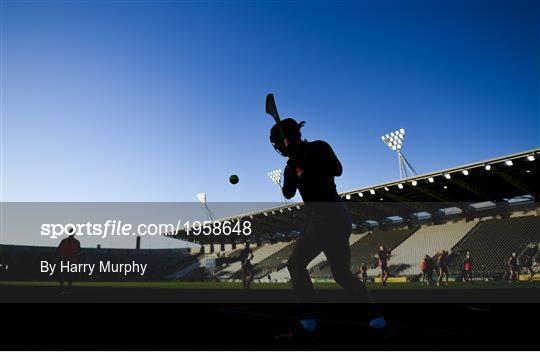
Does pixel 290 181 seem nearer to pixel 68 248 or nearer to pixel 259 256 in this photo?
pixel 68 248

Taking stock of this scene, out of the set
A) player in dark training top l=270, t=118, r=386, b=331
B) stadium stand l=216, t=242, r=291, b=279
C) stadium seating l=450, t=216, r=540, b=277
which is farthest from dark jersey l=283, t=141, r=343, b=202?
stadium stand l=216, t=242, r=291, b=279

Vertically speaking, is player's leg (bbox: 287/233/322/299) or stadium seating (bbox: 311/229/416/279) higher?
player's leg (bbox: 287/233/322/299)

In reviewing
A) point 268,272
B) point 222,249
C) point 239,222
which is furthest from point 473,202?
point 222,249

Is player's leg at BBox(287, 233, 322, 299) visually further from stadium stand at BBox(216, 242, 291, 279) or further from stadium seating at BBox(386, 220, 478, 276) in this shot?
stadium stand at BBox(216, 242, 291, 279)

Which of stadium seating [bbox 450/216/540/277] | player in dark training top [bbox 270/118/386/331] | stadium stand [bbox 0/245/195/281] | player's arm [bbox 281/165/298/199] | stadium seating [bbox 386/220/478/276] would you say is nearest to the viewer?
player in dark training top [bbox 270/118/386/331]

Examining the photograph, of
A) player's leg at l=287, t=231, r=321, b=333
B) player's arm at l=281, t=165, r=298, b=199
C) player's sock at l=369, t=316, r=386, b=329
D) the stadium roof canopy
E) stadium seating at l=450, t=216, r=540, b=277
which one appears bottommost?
stadium seating at l=450, t=216, r=540, b=277

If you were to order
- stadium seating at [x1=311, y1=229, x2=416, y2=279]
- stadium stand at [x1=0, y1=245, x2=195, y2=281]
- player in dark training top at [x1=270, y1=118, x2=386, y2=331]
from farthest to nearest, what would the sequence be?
1. stadium stand at [x1=0, y1=245, x2=195, y2=281]
2. stadium seating at [x1=311, y1=229, x2=416, y2=279]
3. player in dark training top at [x1=270, y1=118, x2=386, y2=331]

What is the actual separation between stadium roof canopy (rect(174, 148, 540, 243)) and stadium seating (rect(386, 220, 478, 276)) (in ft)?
6.20

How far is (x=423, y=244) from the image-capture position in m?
33.3

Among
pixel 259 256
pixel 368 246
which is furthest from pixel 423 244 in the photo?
pixel 259 256

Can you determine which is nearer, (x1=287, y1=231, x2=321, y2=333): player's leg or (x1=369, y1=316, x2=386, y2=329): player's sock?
(x1=369, y1=316, x2=386, y2=329): player's sock

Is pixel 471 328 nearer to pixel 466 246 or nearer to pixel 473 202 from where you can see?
pixel 466 246

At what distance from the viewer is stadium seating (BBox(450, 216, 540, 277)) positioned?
26234mm

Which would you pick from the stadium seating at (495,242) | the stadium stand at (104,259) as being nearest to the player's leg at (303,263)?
the stadium seating at (495,242)
